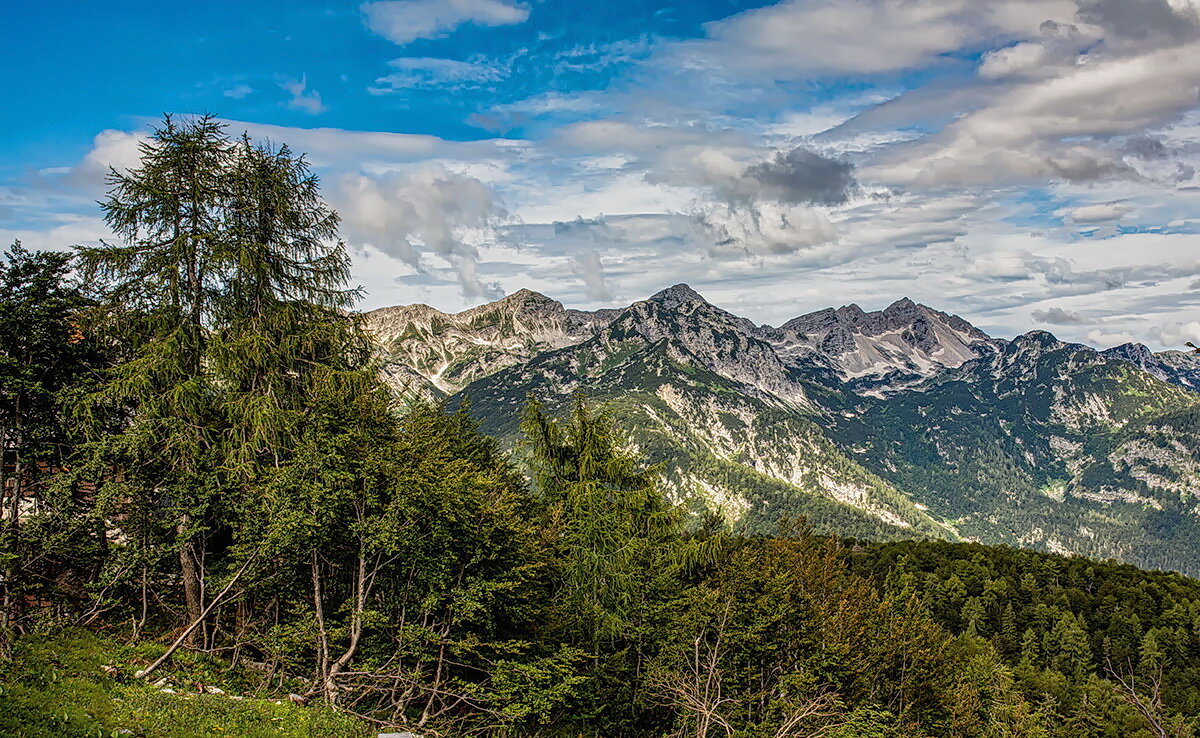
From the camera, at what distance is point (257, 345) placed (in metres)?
23.1

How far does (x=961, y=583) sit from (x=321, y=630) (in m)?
130

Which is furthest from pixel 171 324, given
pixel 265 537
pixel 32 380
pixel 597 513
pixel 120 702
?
pixel 597 513

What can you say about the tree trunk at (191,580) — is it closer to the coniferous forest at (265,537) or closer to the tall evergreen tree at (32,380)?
the coniferous forest at (265,537)

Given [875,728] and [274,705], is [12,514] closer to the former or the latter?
[274,705]

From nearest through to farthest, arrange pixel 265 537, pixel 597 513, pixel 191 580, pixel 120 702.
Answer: pixel 120 702 → pixel 265 537 → pixel 191 580 → pixel 597 513

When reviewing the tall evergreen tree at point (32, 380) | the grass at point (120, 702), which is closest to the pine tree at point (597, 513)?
the grass at point (120, 702)

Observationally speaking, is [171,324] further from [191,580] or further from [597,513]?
[597,513]

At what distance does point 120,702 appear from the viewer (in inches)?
589

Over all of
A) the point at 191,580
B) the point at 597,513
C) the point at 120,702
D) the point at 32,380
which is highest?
the point at 32,380

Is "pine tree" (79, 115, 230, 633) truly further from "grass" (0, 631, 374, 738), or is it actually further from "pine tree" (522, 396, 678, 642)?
"pine tree" (522, 396, 678, 642)

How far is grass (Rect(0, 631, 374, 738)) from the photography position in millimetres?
13367

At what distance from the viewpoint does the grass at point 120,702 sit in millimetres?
13367

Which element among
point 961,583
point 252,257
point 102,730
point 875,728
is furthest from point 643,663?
point 961,583

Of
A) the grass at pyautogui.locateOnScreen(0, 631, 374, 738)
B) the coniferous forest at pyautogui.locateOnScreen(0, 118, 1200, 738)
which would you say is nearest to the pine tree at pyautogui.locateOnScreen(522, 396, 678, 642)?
the coniferous forest at pyautogui.locateOnScreen(0, 118, 1200, 738)
